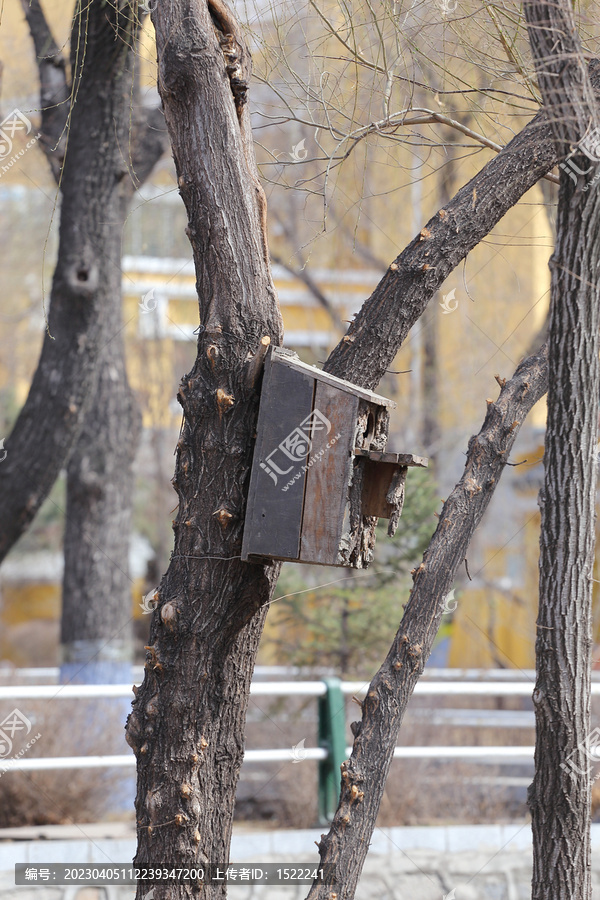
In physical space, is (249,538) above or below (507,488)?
below

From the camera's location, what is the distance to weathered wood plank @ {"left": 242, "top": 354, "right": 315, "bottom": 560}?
2111mm

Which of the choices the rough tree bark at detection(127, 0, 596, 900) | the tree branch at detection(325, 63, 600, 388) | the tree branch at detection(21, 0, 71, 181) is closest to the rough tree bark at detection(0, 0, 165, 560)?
the tree branch at detection(21, 0, 71, 181)

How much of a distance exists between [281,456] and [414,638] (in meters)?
0.70

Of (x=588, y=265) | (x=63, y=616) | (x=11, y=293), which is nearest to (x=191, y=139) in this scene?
(x=588, y=265)

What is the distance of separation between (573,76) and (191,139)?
95cm

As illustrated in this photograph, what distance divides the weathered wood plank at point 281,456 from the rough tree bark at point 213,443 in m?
0.06

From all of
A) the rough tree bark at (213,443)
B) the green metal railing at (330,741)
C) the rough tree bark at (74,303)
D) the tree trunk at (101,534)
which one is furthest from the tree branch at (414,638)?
the tree trunk at (101,534)

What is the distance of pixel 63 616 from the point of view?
6.25 metres

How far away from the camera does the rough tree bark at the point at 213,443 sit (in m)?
2.14

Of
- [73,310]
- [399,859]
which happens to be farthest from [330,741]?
[73,310]

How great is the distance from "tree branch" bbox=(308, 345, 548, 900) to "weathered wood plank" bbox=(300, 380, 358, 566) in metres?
0.44

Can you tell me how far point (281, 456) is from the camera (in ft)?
7.00

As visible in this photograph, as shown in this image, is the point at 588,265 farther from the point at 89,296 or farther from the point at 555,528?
the point at 89,296

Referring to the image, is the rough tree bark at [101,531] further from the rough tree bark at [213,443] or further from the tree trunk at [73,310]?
the rough tree bark at [213,443]
